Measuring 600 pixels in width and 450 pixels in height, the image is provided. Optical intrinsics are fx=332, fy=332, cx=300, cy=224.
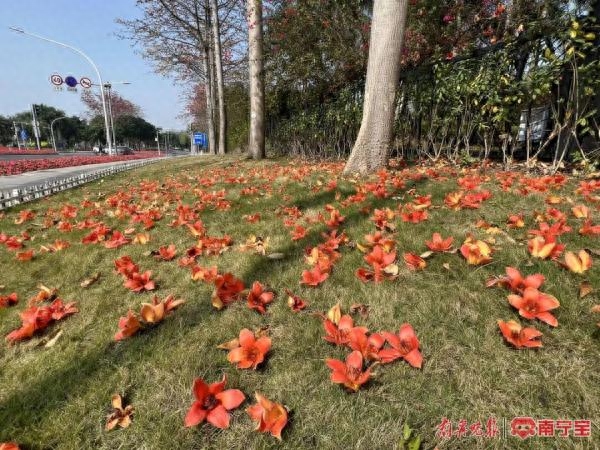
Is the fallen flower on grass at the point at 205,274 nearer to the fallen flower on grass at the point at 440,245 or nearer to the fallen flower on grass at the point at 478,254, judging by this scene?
the fallen flower on grass at the point at 440,245

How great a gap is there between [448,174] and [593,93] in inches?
70.3

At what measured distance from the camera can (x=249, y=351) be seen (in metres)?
1.58

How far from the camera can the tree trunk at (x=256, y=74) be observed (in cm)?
914

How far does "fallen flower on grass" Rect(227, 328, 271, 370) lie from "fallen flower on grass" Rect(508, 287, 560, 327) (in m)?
1.24

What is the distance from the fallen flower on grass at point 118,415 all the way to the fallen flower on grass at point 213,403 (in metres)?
0.27

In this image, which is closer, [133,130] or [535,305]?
[535,305]

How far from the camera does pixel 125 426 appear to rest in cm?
134

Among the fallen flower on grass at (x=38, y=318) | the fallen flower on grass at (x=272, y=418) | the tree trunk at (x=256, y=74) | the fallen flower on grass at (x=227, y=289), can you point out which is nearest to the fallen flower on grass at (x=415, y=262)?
the fallen flower on grass at (x=227, y=289)

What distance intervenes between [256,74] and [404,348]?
9.66m

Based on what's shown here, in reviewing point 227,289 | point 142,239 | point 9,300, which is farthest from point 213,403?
point 142,239

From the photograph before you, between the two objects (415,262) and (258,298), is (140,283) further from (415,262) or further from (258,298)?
(415,262)

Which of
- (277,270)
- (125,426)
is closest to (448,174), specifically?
(277,270)

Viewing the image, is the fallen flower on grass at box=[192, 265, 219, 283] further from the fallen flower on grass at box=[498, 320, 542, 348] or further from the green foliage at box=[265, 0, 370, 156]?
the green foliage at box=[265, 0, 370, 156]

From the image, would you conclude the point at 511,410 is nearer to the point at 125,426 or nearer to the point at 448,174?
the point at 125,426
